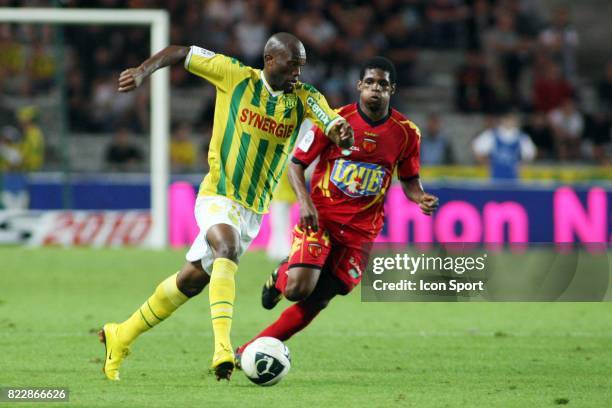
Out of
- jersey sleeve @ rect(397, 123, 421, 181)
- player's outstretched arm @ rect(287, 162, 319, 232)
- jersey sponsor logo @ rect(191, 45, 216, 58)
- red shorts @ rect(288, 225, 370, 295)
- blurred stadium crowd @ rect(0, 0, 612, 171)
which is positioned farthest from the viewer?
blurred stadium crowd @ rect(0, 0, 612, 171)

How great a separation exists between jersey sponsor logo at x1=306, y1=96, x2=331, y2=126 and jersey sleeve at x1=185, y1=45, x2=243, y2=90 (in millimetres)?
436

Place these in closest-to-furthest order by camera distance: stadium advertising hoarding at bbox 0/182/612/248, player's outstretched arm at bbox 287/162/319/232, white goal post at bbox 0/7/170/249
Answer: player's outstretched arm at bbox 287/162/319/232 → white goal post at bbox 0/7/170/249 → stadium advertising hoarding at bbox 0/182/612/248

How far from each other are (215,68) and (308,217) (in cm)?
102

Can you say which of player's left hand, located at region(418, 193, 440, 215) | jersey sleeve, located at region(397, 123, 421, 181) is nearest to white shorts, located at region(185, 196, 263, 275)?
player's left hand, located at region(418, 193, 440, 215)

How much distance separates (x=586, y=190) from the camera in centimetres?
1661

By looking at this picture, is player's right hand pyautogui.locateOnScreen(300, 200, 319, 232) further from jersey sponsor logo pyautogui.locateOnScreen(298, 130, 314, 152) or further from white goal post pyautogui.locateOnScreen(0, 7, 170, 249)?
white goal post pyautogui.locateOnScreen(0, 7, 170, 249)

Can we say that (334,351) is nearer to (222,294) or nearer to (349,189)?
(349,189)

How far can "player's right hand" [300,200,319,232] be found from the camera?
6906 millimetres

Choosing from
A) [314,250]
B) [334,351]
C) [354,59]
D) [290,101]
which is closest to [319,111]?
[290,101]

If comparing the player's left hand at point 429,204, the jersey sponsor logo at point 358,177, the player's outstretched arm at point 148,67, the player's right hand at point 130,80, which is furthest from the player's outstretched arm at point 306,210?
the player's right hand at point 130,80

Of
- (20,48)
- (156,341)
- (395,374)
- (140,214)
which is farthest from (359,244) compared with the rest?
(20,48)

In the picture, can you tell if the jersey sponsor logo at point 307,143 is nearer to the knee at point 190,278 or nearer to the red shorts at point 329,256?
the red shorts at point 329,256

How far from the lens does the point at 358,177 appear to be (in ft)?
25.0

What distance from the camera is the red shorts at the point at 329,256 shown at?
24.1ft
